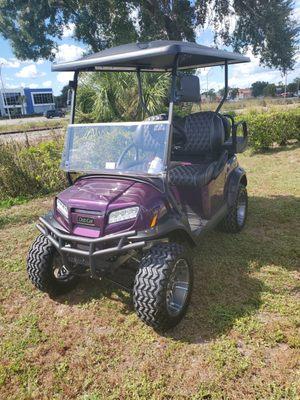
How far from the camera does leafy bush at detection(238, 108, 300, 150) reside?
9.02 meters

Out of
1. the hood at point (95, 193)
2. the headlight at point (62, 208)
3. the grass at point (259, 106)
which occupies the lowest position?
the grass at point (259, 106)

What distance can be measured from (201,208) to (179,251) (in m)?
1.03

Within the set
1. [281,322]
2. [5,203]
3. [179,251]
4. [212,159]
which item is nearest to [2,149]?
[5,203]

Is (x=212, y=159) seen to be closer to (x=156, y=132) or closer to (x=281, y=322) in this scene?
(x=156, y=132)

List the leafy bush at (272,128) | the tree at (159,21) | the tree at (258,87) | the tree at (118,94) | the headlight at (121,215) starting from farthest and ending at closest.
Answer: the tree at (258,87)
the tree at (159,21)
the leafy bush at (272,128)
the tree at (118,94)
the headlight at (121,215)

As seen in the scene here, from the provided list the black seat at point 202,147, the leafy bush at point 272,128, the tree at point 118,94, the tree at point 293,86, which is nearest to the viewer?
the black seat at point 202,147

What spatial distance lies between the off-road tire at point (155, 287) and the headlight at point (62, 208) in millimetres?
673

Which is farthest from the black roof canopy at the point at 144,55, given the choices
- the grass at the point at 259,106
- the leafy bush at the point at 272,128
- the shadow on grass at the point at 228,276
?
the leafy bush at the point at 272,128

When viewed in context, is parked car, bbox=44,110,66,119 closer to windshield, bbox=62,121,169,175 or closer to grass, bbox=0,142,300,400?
grass, bbox=0,142,300,400

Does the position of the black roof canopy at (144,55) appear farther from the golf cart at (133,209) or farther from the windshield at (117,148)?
the windshield at (117,148)

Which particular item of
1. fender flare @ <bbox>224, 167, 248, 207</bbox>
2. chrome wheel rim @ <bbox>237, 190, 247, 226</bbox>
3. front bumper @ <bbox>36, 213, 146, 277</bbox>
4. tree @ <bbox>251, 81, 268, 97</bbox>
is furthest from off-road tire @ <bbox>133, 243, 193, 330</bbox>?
tree @ <bbox>251, 81, 268, 97</bbox>

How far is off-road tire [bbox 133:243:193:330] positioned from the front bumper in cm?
18

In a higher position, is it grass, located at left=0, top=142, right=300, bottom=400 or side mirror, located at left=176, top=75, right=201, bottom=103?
side mirror, located at left=176, top=75, right=201, bottom=103

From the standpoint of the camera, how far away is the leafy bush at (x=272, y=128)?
9023 millimetres
